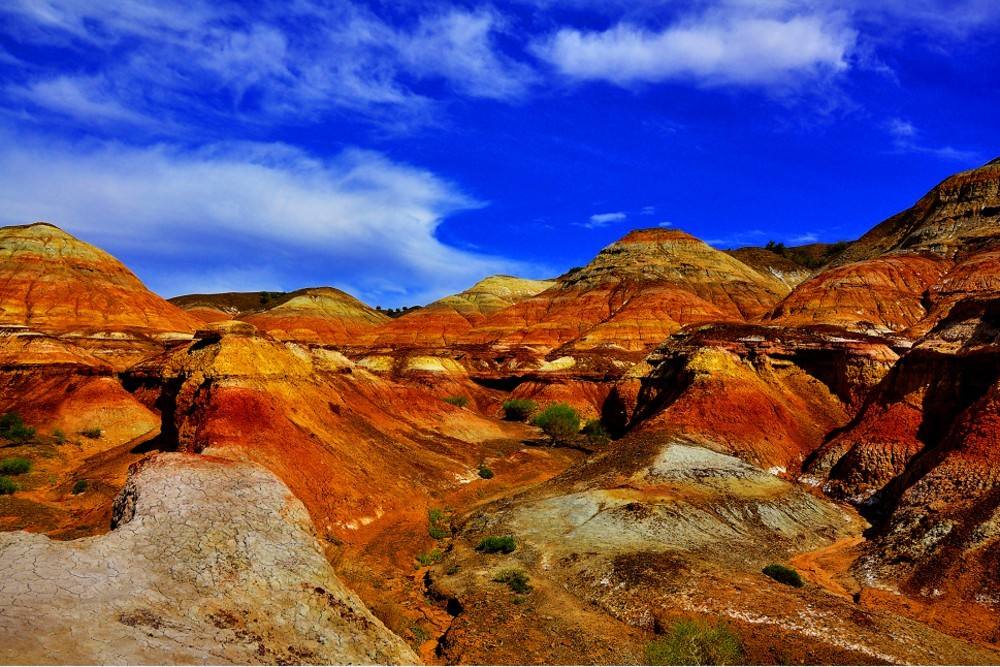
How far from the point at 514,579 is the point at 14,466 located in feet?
80.5

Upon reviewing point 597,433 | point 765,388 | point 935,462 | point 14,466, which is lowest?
point 14,466

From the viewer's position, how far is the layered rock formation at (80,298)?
58.2m

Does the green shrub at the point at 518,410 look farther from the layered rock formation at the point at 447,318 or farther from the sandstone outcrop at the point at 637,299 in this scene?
the layered rock formation at the point at 447,318

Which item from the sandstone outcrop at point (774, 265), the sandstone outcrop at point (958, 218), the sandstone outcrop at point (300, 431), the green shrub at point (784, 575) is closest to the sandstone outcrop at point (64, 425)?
the sandstone outcrop at point (300, 431)

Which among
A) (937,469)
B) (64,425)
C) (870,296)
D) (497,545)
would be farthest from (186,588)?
(870,296)

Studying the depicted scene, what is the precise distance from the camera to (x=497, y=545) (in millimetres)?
20141

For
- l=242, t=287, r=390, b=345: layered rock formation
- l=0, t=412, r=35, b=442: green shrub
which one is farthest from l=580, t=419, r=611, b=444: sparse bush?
l=242, t=287, r=390, b=345: layered rock formation

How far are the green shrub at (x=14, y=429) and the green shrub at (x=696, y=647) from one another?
35221 millimetres

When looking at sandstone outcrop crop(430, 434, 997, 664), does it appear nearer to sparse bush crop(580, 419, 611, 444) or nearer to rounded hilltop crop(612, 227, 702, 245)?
sparse bush crop(580, 419, 611, 444)

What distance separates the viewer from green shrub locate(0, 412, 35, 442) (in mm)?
33438

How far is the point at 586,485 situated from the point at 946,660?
14.3 m

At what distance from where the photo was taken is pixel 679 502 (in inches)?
871

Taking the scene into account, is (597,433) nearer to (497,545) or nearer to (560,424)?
(560,424)

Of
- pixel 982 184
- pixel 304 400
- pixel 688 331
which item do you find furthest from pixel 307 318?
pixel 982 184
